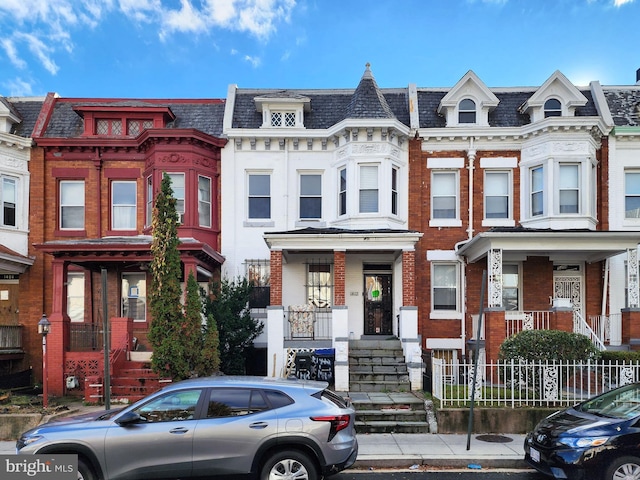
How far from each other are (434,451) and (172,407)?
4829 millimetres

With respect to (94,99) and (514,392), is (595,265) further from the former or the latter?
(94,99)

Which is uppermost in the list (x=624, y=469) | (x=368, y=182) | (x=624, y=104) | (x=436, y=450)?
(x=624, y=104)

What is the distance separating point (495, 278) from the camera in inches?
565

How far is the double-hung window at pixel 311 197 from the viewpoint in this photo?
17.6 meters

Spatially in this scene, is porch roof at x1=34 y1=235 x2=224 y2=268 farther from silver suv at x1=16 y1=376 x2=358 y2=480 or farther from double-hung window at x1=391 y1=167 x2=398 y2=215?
silver suv at x1=16 y1=376 x2=358 y2=480

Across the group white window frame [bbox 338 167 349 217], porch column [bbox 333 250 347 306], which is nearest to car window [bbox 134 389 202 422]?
porch column [bbox 333 250 347 306]

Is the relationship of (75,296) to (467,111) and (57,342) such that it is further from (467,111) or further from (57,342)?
(467,111)

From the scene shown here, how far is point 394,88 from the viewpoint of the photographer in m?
18.9

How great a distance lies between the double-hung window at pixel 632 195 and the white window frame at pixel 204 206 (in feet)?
44.6

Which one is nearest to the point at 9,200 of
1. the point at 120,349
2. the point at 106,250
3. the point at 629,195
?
the point at 106,250

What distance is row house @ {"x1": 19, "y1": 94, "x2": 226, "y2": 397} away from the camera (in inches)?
659

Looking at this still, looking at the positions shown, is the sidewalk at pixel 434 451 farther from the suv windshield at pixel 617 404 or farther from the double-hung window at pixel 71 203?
the double-hung window at pixel 71 203

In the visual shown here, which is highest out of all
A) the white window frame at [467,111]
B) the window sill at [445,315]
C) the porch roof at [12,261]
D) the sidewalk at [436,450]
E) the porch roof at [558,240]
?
the white window frame at [467,111]

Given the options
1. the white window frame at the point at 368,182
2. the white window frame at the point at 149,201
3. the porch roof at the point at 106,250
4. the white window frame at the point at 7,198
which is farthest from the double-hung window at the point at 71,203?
the white window frame at the point at 368,182
